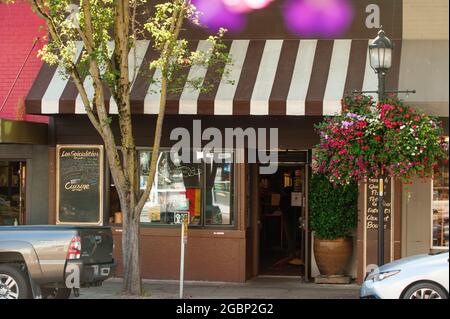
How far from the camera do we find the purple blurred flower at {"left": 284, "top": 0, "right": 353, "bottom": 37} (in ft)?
46.4

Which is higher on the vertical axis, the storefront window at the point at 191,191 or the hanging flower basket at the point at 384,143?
the hanging flower basket at the point at 384,143

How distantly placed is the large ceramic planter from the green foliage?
12 centimetres

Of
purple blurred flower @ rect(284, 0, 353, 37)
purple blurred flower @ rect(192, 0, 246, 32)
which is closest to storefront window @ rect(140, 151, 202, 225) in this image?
purple blurred flower @ rect(192, 0, 246, 32)

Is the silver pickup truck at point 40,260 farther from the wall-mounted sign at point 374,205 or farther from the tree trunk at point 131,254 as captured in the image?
the wall-mounted sign at point 374,205

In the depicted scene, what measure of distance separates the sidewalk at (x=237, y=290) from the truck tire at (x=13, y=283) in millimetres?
1657

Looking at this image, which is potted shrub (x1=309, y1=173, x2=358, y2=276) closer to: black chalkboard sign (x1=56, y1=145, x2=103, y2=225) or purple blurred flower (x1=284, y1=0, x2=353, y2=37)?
purple blurred flower (x1=284, y1=0, x2=353, y2=37)

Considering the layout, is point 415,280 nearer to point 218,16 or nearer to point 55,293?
point 55,293

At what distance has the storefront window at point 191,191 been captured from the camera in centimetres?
1455

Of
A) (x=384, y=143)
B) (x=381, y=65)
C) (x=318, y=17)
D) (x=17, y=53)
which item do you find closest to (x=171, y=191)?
(x=17, y=53)

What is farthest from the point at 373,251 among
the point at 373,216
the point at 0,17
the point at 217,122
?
the point at 0,17

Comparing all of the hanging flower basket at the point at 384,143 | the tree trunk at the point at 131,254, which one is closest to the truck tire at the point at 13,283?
the tree trunk at the point at 131,254

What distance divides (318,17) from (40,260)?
7.03 metres

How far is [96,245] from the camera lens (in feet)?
36.8
